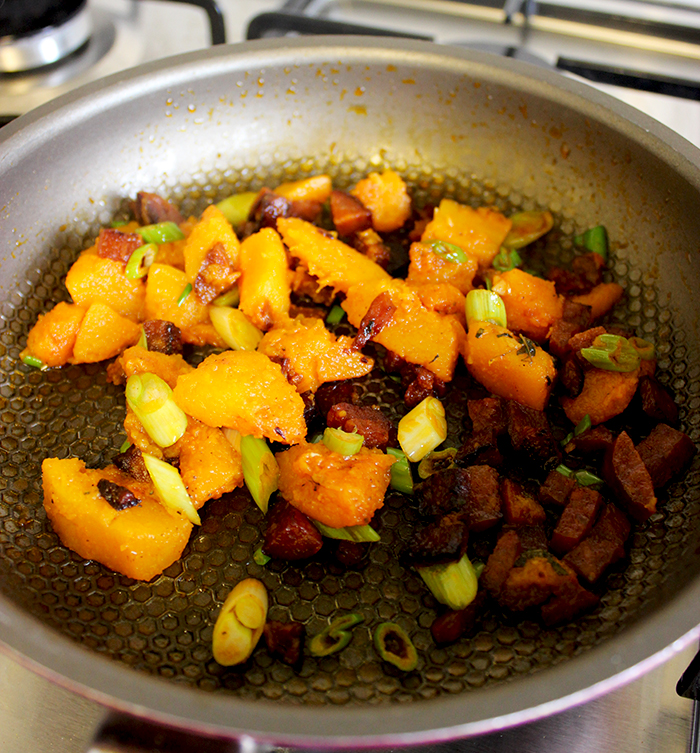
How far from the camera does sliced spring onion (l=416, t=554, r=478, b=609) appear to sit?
5.33 ft

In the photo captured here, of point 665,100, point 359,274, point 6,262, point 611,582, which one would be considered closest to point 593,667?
point 611,582

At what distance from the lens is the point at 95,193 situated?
2408 millimetres

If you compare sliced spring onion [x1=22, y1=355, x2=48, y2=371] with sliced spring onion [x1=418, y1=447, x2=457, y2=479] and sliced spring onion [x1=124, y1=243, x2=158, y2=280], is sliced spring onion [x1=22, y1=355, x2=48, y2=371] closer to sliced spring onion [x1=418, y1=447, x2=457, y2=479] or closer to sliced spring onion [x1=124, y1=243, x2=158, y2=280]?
sliced spring onion [x1=124, y1=243, x2=158, y2=280]

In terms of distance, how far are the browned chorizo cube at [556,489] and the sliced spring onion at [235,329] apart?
95 cm

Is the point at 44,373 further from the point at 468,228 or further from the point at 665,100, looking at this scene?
the point at 665,100

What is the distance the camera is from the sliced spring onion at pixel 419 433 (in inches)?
74.8

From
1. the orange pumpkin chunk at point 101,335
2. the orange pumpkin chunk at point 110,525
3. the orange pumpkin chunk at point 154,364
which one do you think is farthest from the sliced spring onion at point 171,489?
the orange pumpkin chunk at point 101,335

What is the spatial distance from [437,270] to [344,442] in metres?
0.72

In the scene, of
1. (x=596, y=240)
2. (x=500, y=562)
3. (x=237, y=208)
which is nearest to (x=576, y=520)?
(x=500, y=562)

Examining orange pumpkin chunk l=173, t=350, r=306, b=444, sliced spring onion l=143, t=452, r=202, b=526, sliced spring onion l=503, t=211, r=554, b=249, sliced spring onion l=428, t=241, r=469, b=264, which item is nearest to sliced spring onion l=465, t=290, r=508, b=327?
sliced spring onion l=428, t=241, r=469, b=264

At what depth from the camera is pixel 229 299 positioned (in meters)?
2.24

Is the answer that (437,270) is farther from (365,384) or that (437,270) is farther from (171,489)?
(171,489)

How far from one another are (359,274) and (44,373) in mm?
1035

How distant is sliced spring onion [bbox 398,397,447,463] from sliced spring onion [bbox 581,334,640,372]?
47 cm
